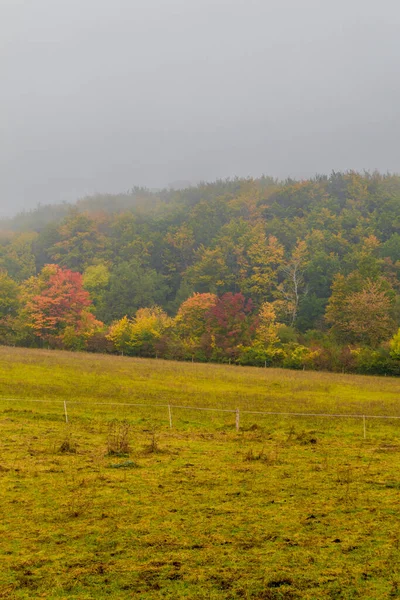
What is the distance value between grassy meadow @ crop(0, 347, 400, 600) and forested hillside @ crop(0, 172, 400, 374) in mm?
40217

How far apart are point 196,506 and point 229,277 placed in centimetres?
9974

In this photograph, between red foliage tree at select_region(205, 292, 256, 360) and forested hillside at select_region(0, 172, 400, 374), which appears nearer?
red foliage tree at select_region(205, 292, 256, 360)

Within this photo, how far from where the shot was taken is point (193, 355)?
245ft

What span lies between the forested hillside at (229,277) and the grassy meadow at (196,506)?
40.2 metres

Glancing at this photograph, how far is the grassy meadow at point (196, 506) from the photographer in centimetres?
920

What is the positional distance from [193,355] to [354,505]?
61346mm

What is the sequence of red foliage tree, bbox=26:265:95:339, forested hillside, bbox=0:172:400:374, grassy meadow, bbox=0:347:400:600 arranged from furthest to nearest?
red foliage tree, bbox=26:265:95:339
forested hillside, bbox=0:172:400:374
grassy meadow, bbox=0:347:400:600

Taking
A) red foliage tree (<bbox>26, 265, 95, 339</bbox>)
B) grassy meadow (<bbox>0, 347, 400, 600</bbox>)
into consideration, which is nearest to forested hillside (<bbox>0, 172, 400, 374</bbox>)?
red foliage tree (<bbox>26, 265, 95, 339</bbox>)

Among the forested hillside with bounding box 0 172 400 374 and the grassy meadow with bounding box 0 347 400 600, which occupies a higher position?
the forested hillside with bounding box 0 172 400 374

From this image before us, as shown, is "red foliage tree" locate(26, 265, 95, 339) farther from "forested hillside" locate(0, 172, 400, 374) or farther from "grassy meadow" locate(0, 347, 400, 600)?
"grassy meadow" locate(0, 347, 400, 600)

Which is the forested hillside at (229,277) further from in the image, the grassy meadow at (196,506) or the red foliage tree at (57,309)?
the grassy meadow at (196,506)

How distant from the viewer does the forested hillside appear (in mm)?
76000

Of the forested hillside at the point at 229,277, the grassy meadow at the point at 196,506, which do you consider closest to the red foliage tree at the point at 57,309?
the forested hillside at the point at 229,277

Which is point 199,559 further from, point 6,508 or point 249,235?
point 249,235
